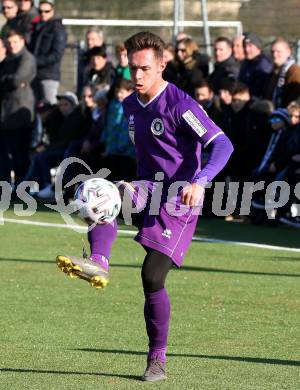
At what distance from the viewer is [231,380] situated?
22.4 ft

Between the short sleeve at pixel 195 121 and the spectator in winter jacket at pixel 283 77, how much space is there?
9080mm

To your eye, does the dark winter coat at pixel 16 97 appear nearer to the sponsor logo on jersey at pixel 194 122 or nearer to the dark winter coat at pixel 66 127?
the dark winter coat at pixel 66 127

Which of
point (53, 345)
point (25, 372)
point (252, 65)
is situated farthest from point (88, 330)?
point (252, 65)

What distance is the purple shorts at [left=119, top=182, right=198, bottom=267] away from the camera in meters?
6.94

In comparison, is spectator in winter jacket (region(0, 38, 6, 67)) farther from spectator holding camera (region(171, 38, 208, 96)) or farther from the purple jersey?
the purple jersey

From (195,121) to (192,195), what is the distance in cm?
51

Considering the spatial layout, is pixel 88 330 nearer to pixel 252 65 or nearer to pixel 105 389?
pixel 105 389

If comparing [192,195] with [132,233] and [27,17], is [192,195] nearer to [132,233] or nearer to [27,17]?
[132,233]

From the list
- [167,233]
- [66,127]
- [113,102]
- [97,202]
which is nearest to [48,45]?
[66,127]

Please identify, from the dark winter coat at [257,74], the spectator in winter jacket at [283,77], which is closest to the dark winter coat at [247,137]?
the spectator in winter jacket at [283,77]

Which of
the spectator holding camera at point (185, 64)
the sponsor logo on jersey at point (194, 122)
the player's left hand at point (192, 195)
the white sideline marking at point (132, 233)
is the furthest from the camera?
the spectator holding camera at point (185, 64)

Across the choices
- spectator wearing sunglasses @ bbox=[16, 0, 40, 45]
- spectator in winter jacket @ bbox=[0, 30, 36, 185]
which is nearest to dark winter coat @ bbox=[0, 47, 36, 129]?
spectator in winter jacket @ bbox=[0, 30, 36, 185]

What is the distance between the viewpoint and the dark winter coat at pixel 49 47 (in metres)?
19.8

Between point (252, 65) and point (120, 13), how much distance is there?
9810 mm
